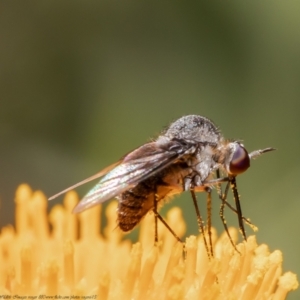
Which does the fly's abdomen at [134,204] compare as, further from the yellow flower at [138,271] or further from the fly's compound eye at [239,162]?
the fly's compound eye at [239,162]

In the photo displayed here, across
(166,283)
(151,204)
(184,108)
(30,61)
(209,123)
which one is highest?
(30,61)

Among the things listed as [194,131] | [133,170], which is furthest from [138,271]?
[194,131]

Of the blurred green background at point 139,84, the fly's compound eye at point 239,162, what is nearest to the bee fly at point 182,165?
the fly's compound eye at point 239,162

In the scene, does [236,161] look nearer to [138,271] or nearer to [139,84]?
[138,271]

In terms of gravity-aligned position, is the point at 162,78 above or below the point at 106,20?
below

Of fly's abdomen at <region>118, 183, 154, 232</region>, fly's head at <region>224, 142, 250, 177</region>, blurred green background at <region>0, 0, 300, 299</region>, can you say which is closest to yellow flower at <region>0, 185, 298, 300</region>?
fly's abdomen at <region>118, 183, 154, 232</region>

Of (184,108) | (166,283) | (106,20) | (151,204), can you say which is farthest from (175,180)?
(106,20)

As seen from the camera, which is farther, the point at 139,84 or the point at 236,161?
the point at 139,84

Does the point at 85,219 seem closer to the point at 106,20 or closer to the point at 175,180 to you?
the point at 175,180
